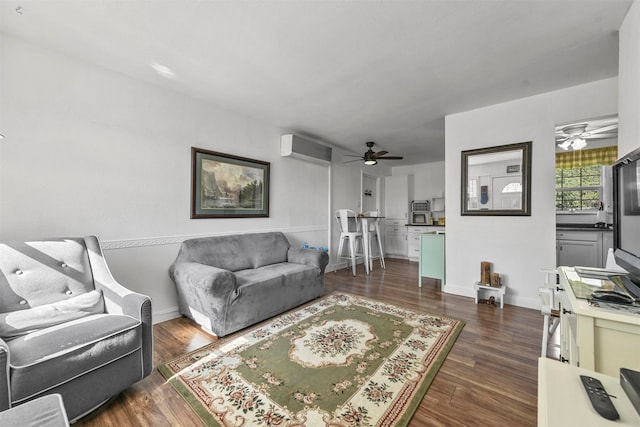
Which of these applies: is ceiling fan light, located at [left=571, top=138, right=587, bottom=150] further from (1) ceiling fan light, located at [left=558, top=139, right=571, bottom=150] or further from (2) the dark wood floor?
(2) the dark wood floor

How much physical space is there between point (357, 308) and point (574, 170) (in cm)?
525

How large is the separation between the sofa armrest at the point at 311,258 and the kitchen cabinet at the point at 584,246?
345 centimetres

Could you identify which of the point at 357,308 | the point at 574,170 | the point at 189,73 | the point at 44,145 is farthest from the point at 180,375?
the point at 574,170

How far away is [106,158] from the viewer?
237cm

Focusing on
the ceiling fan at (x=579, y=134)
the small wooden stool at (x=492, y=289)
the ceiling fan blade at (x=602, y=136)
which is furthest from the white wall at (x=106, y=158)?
the ceiling fan blade at (x=602, y=136)

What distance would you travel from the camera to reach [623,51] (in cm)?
182

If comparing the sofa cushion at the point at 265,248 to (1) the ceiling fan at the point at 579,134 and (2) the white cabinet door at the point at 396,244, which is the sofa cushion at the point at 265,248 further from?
(1) the ceiling fan at the point at 579,134

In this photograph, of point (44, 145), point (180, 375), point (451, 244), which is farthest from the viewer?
point (451, 244)

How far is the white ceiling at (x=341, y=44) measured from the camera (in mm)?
1684

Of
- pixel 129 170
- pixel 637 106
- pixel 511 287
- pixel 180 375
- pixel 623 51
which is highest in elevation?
pixel 623 51

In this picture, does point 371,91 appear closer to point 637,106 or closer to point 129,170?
point 637,106

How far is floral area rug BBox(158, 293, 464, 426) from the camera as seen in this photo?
143 centimetres

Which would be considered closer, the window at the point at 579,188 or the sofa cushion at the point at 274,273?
the sofa cushion at the point at 274,273

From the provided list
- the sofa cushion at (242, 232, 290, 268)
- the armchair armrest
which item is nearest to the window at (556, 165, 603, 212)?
the sofa cushion at (242, 232, 290, 268)
